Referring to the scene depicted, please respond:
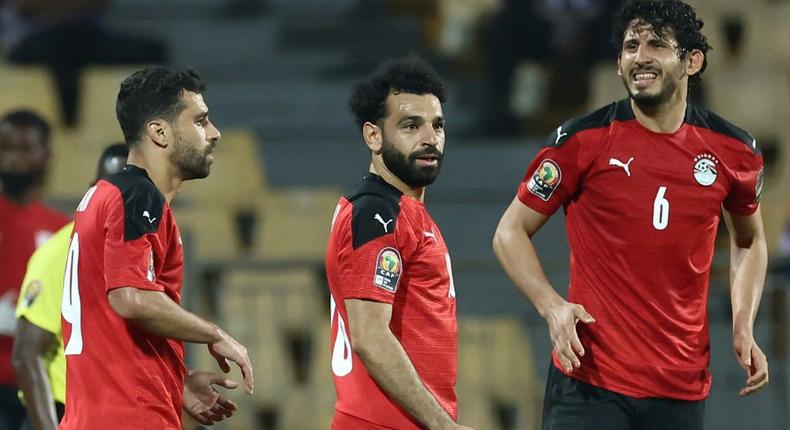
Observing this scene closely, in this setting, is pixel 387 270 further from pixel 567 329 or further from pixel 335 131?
pixel 335 131

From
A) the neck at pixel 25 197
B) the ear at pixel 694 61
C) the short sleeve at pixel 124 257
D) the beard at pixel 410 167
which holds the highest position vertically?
the ear at pixel 694 61

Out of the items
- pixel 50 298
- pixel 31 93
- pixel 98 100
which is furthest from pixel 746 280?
pixel 31 93

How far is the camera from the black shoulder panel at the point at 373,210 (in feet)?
14.1

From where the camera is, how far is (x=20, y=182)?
703 cm

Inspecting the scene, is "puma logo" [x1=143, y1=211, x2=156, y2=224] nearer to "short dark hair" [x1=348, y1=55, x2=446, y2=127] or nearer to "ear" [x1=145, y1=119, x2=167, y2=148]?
"ear" [x1=145, y1=119, x2=167, y2=148]

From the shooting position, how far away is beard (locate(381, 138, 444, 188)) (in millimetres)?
4426

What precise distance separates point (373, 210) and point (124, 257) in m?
0.75

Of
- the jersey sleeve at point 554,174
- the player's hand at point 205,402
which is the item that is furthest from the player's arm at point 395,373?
the jersey sleeve at point 554,174

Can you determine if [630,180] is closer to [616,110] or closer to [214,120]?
[616,110]

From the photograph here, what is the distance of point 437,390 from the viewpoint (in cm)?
438

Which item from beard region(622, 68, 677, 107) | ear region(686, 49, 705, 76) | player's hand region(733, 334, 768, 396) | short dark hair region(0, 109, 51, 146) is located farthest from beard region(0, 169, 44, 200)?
player's hand region(733, 334, 768, 396)

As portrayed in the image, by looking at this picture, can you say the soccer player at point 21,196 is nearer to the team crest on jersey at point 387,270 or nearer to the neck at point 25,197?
the neck at point 25,197

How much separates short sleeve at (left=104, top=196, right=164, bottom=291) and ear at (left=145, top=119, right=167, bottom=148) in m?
0.29

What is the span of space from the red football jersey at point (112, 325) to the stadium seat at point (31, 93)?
638 cm
